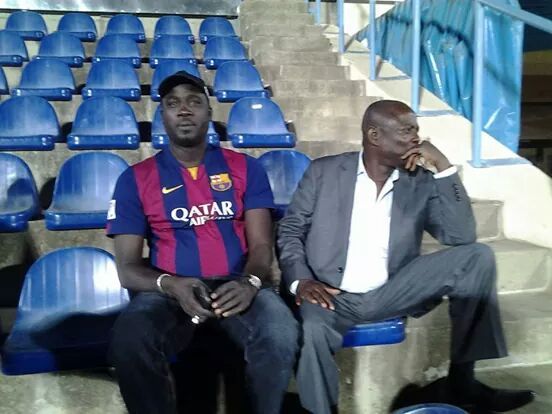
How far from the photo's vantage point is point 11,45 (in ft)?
15.2

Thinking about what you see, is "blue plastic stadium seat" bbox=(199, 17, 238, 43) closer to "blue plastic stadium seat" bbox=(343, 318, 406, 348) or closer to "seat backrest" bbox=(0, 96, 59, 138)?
"seat backrest" bbox=(0, 96, 59, 138)

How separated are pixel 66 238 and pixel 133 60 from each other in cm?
251

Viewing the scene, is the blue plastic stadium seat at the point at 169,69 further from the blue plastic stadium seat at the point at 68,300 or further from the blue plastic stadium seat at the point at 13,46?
the blue plastic stadium seat at the point at 68,300

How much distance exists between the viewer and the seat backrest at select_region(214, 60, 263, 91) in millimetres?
4078

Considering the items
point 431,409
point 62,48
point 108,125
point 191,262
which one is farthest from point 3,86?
point 431,409

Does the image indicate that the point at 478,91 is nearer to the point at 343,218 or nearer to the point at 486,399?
the point at 343,218

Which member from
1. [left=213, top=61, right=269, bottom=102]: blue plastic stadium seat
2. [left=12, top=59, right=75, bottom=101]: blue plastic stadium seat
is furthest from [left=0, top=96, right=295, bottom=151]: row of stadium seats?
[left=12, top=59, right=75, bottom=101]: blue plastic stadium seat

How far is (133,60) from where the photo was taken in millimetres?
4469

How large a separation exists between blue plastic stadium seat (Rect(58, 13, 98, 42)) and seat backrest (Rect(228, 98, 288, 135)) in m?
2.44

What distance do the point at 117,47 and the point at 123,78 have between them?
75cm

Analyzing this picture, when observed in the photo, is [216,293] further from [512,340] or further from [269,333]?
[512,340]

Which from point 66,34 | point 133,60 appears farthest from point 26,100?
point 66,34

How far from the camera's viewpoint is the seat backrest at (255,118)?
3.44 m

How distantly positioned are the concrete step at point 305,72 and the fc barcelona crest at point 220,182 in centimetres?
270
